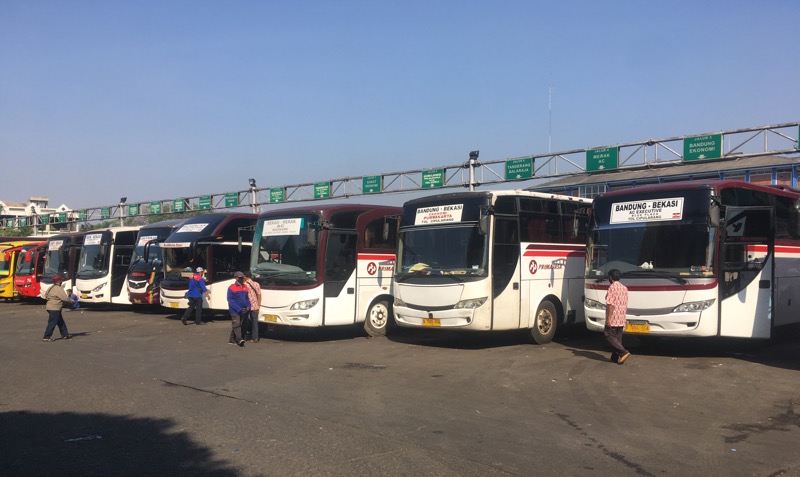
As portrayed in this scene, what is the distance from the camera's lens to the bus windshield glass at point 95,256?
2586 centimetres

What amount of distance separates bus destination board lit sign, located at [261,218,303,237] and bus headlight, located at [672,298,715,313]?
28.1 feet

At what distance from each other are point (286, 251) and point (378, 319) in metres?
2.96

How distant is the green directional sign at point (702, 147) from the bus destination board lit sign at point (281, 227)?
16346 millimetres

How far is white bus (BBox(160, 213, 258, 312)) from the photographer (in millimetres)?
20844

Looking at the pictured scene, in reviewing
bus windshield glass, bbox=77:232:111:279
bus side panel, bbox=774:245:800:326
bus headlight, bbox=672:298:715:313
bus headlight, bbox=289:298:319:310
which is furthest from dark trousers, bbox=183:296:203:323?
bus side panel, bbox=774:245:800:326

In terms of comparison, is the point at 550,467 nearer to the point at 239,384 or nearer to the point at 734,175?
the point at 239,384

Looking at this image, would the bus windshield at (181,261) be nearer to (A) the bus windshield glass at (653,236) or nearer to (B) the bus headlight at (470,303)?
(B) the bus headlight at (470,303)

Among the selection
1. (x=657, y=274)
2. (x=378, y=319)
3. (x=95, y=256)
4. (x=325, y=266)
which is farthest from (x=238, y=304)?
(x=95, y=256)

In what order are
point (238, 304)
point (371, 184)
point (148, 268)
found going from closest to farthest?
point (238, 304) → point (148, 268) → point (371, 184)

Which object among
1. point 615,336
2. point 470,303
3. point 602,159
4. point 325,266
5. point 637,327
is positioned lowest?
point 615,336

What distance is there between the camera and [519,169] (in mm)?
30219

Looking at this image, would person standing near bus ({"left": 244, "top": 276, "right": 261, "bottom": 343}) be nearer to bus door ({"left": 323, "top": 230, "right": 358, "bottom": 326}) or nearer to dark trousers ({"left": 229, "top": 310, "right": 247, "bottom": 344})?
dark trousers ({"left": 229, "top": 310, "right": 247, "bottom": 344})

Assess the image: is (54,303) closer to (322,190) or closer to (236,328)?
(236,328)

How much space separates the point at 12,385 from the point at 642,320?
10593mm
